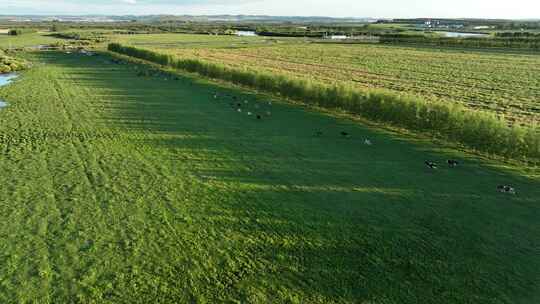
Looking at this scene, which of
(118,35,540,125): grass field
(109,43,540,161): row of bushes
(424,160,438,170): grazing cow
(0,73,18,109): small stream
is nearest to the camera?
(424,160,438,170): grazing cow

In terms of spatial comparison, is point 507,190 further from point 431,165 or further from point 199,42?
point 199,42

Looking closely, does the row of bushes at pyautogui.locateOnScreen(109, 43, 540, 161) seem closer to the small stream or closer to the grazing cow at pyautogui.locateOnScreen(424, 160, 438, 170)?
the grazing cow at pyautogui.locateOnScreen(424, 160, 438, 170)

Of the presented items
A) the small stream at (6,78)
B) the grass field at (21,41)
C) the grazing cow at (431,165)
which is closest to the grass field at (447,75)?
the grazing cow at (431,165)

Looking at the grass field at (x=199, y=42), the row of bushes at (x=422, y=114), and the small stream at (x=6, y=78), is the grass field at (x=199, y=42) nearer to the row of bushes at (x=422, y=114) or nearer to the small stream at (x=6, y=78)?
the small stream at (x=6, y=78)

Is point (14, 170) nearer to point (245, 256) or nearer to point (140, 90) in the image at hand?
point (245, 256)

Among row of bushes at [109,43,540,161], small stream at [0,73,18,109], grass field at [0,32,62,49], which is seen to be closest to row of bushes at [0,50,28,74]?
small stream at [0,73,18,109]

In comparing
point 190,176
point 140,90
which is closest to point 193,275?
point 190,176
